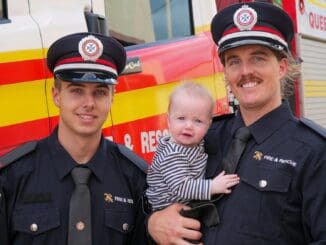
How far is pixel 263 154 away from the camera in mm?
1653

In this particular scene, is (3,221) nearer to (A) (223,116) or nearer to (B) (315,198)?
(A) (223,116)

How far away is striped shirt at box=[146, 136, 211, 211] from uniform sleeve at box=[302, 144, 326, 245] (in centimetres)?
29

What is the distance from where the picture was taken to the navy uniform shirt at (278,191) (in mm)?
1552

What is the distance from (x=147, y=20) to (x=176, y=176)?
1.36 metres

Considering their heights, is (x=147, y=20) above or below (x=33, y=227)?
above

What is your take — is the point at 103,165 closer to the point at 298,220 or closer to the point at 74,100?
the point at 74,100

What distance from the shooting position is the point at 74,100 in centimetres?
179

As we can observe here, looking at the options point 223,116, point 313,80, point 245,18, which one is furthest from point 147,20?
point 313,80

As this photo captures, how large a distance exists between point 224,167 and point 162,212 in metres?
0.26

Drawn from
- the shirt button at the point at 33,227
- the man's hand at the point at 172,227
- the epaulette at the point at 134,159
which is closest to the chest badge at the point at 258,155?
the man's hand at the point at 172,227

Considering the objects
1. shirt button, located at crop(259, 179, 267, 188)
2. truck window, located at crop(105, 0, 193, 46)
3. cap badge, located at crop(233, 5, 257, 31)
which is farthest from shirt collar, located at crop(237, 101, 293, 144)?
truck window, located at crop(105, 0, 193, 46)

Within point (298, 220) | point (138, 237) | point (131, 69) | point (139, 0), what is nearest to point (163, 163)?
point (138, 237)

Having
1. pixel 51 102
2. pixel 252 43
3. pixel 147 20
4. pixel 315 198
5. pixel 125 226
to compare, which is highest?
pixel 147 20

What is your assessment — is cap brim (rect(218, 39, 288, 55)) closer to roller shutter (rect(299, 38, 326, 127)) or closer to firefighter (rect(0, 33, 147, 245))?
firefighter (rect(0, 33, 147, 245))
